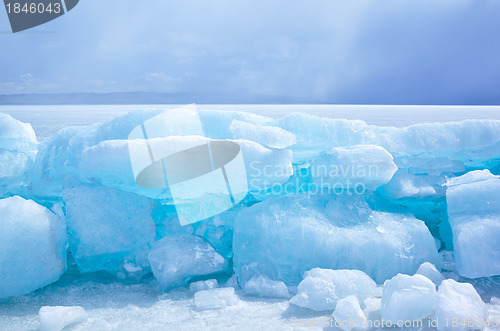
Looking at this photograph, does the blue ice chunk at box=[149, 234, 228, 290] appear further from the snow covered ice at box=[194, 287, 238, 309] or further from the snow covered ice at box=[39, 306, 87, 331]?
the snow covered ice at box=[39, 306, 87, 331]

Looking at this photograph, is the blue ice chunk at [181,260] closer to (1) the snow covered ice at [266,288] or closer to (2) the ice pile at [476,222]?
(1) the snow covered ice at [266,288]

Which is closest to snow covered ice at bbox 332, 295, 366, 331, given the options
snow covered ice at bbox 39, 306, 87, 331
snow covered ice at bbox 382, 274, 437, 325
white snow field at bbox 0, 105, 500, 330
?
white snow field at bbox 0, 105, 500, 330

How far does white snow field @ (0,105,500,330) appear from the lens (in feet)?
6.67

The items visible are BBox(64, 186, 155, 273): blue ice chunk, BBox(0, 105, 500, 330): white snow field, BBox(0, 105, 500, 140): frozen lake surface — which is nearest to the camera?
BBox(0, 105, 500, 330): white snow field

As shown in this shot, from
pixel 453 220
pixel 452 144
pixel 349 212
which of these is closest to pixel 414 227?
pixel 453 220

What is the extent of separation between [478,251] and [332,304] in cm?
101

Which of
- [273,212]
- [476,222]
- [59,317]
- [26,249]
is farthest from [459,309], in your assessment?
[26,249]

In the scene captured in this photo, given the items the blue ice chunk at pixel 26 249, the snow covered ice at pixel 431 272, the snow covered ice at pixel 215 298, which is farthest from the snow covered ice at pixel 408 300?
the blue ice chunk at pixel 26 249

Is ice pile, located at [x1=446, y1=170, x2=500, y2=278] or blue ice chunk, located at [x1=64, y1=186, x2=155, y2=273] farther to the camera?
blue ice chunk, located at [x1=64, y1=186, x2=155, y2=273]

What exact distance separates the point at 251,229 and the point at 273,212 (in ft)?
0.61

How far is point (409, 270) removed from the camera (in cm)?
253

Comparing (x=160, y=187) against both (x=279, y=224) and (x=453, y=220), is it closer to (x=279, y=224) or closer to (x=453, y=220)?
(x=279, y=224)

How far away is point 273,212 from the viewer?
8.49 ft

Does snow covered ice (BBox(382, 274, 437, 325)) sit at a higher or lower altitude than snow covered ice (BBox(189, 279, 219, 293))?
higher
